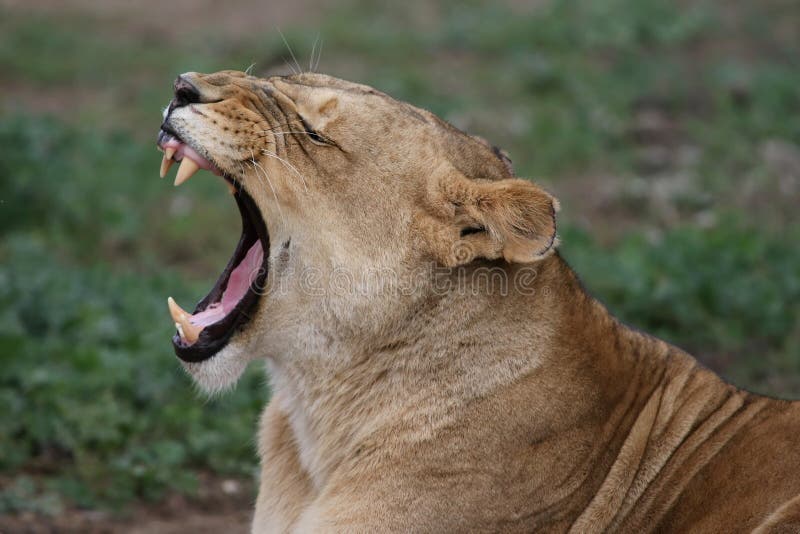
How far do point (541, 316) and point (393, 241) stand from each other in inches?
19.0

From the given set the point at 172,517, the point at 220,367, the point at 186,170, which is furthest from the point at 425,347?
the point at 172,517

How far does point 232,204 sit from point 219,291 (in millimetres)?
4505

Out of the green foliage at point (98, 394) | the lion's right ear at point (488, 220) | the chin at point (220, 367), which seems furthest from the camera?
the green foliage at point (98, 394)

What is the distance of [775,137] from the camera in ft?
28.8

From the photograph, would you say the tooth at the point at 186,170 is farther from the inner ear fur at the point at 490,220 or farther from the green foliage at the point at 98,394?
the green foliage at the point at 98,394

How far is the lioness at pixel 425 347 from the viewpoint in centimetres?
325

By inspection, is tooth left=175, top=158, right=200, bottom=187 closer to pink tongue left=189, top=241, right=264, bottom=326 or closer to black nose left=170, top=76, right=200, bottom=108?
black nose left=170, top=76, right=200, bottom=108

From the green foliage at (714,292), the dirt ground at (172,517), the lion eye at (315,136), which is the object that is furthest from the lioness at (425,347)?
the green foliage at (714,292)

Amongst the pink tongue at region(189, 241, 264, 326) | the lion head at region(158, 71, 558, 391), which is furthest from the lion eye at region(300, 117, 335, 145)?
the pink tongue at region(189, 241, 264, 326)

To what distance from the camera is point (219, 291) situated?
3.58 meters

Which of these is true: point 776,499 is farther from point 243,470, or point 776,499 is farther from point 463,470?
point 243,470

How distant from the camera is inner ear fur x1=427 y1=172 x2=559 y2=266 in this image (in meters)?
3.21

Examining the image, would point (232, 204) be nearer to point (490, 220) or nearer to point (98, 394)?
point (98, 394)

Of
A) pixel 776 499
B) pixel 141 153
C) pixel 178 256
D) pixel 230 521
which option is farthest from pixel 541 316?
pixel 141 153
